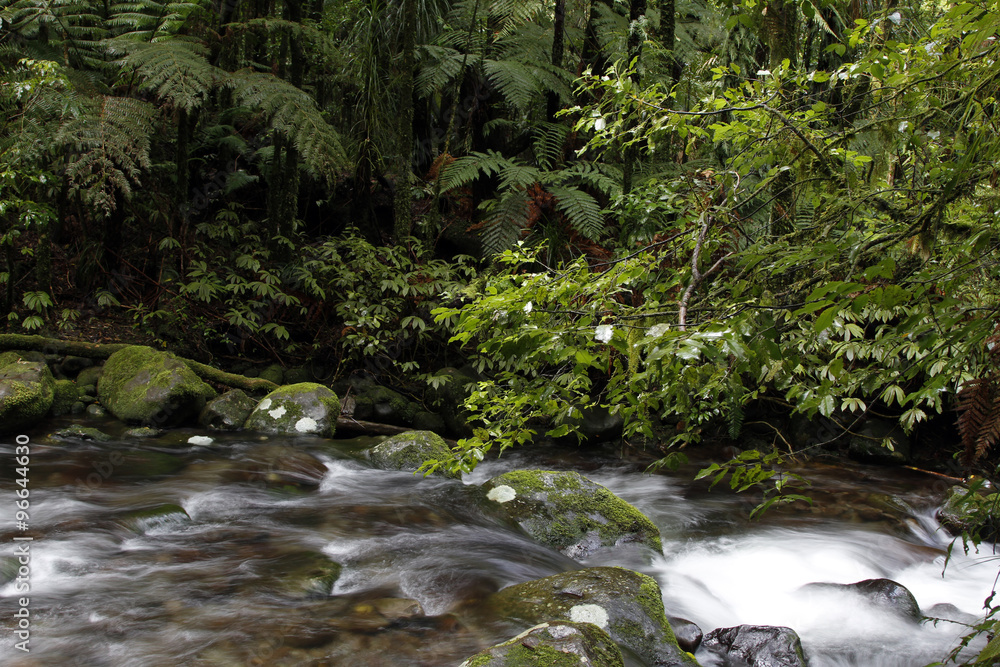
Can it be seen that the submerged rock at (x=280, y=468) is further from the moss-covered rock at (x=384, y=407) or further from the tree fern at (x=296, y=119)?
the tree fern at (x=296, y=119)

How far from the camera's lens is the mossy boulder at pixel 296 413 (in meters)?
6.00

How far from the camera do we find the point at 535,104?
930cm

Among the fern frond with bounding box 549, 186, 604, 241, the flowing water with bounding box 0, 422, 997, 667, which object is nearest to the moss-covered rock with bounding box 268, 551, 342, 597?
the flowing water with bounding box 0, 422, 997, 667

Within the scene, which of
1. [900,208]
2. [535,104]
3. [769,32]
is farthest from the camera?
[535,104]

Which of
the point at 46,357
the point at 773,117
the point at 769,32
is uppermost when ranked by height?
the point at 769,32

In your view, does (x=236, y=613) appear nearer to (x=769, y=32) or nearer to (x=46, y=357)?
(x=769, y=32)

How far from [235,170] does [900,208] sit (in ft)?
28.1

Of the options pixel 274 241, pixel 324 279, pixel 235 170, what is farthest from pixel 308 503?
pixel 235 170

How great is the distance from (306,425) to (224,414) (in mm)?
806

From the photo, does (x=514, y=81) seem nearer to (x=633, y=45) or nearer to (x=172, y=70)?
(x=633, y=45)

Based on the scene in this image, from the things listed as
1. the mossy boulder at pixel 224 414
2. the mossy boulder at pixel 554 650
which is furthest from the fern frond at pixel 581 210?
the mossy boulder at pixel 554 650

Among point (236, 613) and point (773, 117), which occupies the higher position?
point (773, 117)

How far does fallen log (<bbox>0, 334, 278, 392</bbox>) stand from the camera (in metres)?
5.98

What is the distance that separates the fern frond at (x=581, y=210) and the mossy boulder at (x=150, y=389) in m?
4.42
